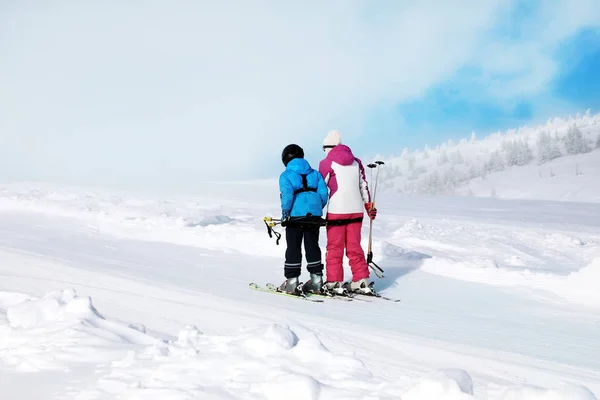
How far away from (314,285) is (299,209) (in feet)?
3.62

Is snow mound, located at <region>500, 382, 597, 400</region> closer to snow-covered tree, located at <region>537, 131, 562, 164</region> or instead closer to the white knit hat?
the white knit hat

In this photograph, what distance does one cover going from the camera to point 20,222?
14453mm

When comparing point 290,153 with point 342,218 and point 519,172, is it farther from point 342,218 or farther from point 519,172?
point 519,172

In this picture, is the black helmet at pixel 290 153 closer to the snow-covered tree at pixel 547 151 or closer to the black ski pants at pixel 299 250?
the black ski pants at pixel 299 250

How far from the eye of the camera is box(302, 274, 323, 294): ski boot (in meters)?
7.67

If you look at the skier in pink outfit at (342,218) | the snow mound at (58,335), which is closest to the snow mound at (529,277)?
the skier in pink outfit at (342,218)

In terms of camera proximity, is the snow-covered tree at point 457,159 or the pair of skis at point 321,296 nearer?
the pair of skis at point 321,296

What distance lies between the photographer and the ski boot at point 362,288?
7730 millimetres

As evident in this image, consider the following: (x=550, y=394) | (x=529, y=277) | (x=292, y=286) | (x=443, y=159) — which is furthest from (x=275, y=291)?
(x=443, y=159)

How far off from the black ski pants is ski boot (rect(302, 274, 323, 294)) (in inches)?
3.5

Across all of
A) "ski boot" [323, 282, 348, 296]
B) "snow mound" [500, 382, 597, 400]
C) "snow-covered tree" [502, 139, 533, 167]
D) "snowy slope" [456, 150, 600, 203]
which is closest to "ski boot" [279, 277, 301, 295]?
"ski boot" [323, 282, 348, 296]

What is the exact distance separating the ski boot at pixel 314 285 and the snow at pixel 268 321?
510mm

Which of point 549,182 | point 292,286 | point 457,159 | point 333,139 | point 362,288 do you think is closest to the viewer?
point 292,286

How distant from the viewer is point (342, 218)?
25.3 feet
